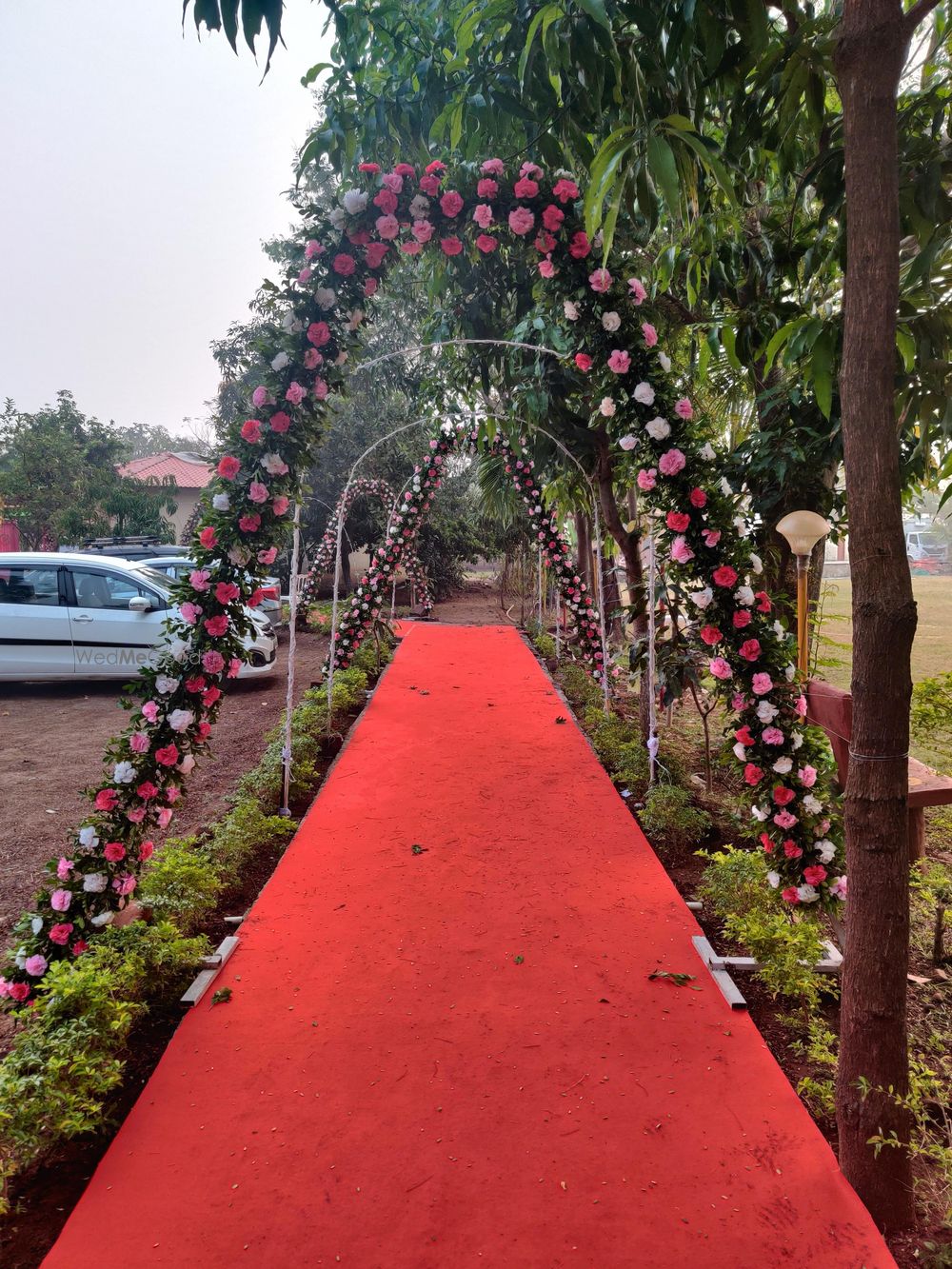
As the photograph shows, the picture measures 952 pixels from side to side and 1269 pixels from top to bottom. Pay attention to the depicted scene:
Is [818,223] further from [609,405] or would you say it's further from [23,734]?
→ [23,734]

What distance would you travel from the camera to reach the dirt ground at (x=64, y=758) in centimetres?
404

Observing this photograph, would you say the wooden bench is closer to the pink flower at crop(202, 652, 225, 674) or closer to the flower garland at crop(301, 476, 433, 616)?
the pink flower at crop(202, 652, 225, 674)

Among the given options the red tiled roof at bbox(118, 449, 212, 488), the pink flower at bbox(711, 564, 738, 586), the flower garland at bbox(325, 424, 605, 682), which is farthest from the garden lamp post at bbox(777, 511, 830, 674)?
the red tiled roof at bbox(118, 449, 212, 488)

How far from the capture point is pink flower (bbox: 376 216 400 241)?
3.18m

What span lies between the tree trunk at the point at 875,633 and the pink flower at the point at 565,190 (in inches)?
70.8

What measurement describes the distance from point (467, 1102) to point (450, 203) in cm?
346

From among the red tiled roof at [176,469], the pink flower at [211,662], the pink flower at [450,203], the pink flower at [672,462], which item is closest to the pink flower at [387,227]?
the pink flower at [450,203]

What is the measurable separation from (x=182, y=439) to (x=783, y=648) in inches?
1619

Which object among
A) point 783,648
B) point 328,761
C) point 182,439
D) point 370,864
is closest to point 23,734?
point 328,761

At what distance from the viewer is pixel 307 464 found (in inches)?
128

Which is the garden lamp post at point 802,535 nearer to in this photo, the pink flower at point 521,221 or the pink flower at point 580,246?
the pink flower at point 580,246

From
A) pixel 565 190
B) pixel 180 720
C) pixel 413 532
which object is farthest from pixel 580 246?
pixel 413 532

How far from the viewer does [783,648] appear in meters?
3.12

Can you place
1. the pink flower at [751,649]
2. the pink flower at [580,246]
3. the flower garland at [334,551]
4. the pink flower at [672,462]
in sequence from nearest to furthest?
the pink flower at [751,649] < the pink flower at [672,462] < the pink flower at [580,246] < the flower garland at [334,551]
